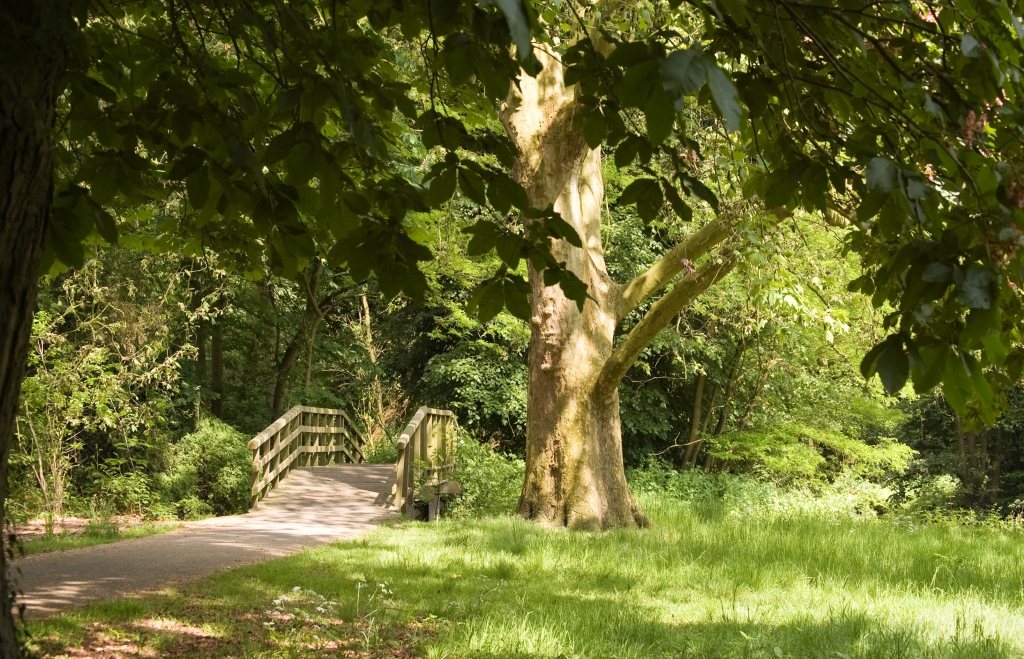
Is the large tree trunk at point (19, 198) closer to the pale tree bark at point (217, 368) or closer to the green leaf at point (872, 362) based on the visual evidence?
the green leaf at point (872, 362)

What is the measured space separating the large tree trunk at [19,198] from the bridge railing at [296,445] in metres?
10.8

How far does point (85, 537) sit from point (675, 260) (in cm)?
690

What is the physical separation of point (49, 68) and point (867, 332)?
10180 millimetres

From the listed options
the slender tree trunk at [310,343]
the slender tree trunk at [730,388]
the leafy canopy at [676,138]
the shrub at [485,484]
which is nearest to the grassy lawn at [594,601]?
the leafy canopy at [676,138]

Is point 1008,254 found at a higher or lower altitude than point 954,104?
lower

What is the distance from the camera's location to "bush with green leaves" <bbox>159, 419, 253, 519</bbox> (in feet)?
44.1

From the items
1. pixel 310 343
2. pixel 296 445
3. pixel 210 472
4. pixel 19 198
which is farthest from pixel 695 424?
pixel 19 198

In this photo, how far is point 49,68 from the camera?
8.31 ft

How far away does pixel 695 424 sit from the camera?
1827 cm

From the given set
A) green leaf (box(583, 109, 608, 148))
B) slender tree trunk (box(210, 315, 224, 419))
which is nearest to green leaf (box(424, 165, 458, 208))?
green leaf (box(583, 109, 608, 148))

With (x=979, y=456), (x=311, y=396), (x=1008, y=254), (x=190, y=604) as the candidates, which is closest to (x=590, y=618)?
(x=190, y=604)

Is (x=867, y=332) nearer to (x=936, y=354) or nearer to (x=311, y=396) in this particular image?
(x=936, y=354)

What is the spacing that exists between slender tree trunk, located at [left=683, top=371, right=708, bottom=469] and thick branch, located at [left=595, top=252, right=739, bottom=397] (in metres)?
8.94

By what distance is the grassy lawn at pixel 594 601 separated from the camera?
4.49m
